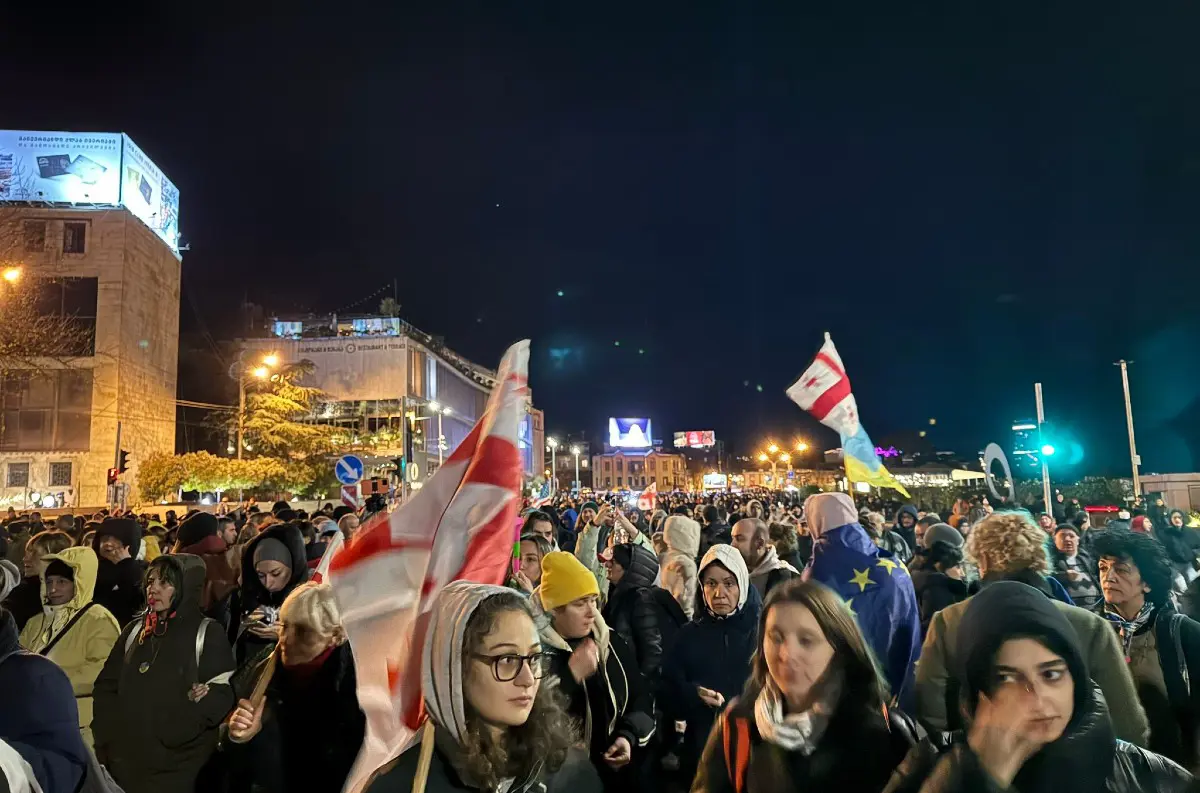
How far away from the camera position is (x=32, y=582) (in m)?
6.70

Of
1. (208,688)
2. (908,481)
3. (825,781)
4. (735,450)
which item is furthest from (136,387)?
(735,450)

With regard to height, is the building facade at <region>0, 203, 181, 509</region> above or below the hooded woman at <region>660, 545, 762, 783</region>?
above

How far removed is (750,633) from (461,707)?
8.96 feet

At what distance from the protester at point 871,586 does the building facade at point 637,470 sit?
484ft

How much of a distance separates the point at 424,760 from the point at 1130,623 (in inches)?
142

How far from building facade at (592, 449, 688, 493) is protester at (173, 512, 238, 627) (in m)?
146

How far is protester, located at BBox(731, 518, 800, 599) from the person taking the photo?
6.56 metres

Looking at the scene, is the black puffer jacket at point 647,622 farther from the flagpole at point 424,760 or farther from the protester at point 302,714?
the flagpole at point 424,760

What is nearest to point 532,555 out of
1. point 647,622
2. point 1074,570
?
point 647,622

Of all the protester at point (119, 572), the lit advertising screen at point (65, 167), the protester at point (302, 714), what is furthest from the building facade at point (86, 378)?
the protester at point (302, 714)

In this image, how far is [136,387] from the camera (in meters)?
45.1

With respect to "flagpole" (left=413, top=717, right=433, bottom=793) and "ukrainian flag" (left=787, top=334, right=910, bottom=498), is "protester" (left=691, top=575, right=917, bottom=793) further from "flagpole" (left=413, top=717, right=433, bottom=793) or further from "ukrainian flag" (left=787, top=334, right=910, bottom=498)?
"ukrainian flag" (left=787, top=334, right=910, bottom=498)

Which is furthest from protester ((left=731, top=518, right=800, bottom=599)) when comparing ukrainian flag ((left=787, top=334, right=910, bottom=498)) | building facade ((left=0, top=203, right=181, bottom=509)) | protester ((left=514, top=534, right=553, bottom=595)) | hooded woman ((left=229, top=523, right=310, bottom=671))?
building facade ((left=0, top=203, right=181, bottom=509))

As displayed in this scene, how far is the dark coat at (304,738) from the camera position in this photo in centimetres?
358
